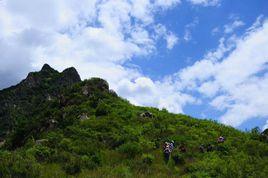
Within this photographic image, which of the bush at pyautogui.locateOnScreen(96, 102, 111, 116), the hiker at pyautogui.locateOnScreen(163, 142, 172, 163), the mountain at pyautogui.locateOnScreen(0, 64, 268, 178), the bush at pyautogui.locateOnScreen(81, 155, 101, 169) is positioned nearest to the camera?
the mountain at pyautogui.locateOnScreen(0, 64, 268, 178)

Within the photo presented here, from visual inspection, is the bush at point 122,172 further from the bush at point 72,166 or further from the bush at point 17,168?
the bush at point 17,168

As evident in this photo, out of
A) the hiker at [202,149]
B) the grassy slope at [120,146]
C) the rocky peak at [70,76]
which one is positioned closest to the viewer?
the grassy slope at [120,146]

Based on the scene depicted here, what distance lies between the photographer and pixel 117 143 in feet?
106

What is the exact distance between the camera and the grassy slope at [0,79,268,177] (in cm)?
2552

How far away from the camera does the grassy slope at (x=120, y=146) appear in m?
25.5

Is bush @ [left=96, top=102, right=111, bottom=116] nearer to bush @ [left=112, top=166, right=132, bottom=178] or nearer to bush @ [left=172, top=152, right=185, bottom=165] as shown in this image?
bush @ [left=172, top=152, right=185, bottom=165]

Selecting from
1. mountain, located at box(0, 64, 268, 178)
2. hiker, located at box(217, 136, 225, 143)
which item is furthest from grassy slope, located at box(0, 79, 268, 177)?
hiker, located at box(217, 136, 225, 143)

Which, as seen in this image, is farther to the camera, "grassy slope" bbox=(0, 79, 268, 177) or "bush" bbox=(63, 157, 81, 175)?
"grassy slope" bbox=(0, 79, 268, 177)

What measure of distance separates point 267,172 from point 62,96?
848 inches

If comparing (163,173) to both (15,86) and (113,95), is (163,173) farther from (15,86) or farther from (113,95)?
(15,86)

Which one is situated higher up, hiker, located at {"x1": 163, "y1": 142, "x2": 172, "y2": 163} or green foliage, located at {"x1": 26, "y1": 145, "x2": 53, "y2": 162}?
hiker, located at {"x1": 163, "y1": 142, "x2": 172, "y2": 163}

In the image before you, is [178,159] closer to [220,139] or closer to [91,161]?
[220,139]

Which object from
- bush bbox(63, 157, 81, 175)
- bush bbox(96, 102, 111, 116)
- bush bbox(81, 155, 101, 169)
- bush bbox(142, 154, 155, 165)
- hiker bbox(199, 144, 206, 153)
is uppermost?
bush bbox(96, 102, 111, 116)

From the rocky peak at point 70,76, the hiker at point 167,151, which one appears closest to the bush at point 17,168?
the hiker at point 167,151
